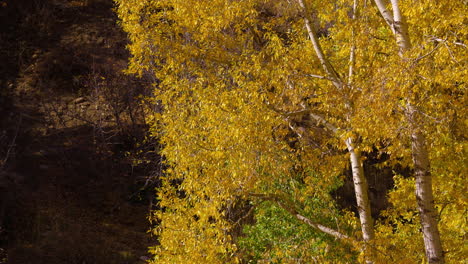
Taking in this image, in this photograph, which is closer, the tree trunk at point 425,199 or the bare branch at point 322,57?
the tree trunk at point 425,199

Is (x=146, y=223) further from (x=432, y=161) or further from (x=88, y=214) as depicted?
(x=432, y=161)

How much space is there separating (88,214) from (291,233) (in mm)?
14362

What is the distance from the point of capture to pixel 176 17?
9922mm

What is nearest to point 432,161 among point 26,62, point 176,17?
point 176,17

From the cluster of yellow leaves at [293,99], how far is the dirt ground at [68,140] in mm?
8310

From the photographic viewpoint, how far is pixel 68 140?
27.3 meters

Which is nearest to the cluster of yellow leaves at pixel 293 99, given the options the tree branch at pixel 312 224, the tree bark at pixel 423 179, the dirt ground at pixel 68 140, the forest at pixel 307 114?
the forest at pixel 307 114

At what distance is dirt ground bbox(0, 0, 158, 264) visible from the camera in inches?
862

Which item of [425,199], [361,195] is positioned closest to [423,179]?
[425,199]

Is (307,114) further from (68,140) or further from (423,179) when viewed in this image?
(68,140)

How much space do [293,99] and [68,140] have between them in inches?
838

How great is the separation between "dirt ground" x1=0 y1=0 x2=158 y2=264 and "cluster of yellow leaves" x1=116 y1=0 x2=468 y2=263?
8.31 meters

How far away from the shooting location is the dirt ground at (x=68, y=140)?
71.8ft

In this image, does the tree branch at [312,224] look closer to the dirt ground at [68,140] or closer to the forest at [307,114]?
the forest at [307,114]
